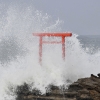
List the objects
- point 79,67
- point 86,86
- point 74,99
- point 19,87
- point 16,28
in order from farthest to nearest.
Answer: point 16,28 → point 79,67 → point 19,87 → point 86,86 → point 74,99

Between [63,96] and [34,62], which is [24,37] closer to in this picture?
[34,62]

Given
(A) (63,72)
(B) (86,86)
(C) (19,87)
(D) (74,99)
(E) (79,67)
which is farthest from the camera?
(E) (79,67)

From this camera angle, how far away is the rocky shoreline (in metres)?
11.4

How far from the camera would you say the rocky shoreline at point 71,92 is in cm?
1140

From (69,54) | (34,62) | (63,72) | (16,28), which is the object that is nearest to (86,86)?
(63,72)

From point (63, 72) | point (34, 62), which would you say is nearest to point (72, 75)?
point (63, 72)

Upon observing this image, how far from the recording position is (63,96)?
1154cm

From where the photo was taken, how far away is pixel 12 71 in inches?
564

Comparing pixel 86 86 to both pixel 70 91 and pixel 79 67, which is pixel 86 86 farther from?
pixel 79 67

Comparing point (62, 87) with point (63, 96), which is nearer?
point (63, 96)

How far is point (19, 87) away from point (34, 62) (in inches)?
92.4

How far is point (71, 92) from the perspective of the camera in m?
11.6

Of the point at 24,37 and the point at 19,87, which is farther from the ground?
the point at 24,37

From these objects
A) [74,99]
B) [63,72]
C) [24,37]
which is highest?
[24,37]
